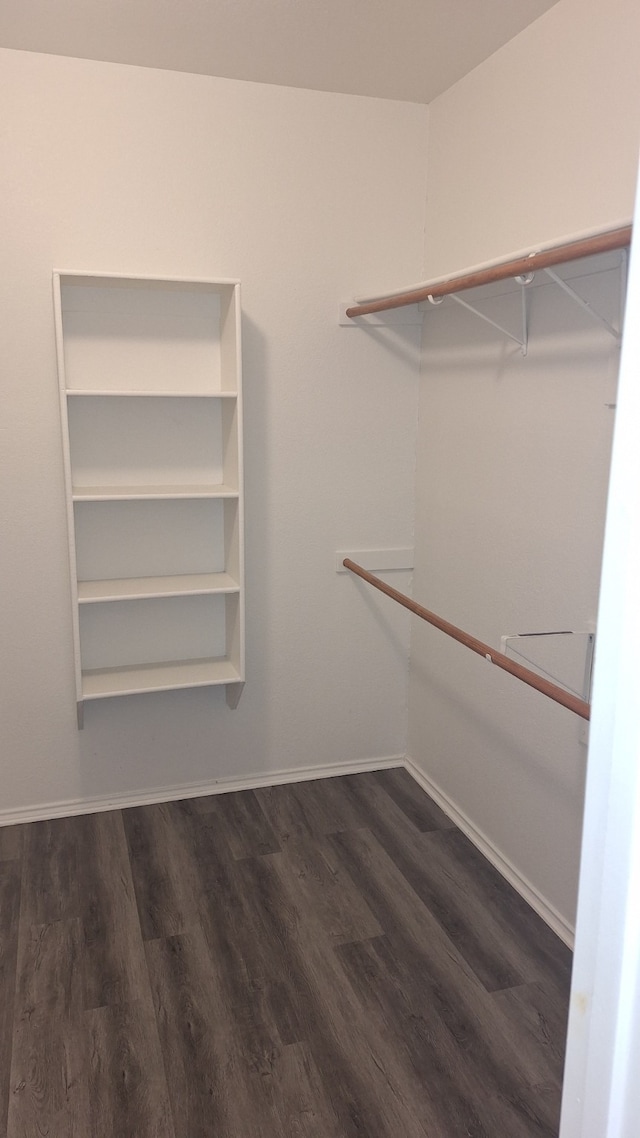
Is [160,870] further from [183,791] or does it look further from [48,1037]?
[48,1037]

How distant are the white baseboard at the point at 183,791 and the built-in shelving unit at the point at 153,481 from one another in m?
0.37

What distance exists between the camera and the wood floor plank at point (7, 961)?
5.90 feet

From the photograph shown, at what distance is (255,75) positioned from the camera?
2.60 metres

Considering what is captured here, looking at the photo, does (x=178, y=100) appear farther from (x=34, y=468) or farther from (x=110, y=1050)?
(x=110, y=1050)

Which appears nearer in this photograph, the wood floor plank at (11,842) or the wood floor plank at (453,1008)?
the wood floor plank at (453,1008)

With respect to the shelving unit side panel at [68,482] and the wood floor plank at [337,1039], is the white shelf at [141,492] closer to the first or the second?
the shelving unit side panel at [68,482]

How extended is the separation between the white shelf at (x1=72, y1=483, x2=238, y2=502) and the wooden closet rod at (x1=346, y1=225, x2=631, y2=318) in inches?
32.2

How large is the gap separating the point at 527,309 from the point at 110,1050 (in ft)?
7.17

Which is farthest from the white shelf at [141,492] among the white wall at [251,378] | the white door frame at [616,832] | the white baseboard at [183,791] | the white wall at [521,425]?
the white door frame at [616,832]

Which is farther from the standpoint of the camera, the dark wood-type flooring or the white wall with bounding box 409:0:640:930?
the white wall with bounding box 409:0:640:930

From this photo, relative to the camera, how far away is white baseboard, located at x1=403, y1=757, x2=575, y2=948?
2.30m

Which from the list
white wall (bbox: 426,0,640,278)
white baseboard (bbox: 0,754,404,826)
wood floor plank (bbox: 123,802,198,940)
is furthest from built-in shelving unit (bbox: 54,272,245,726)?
white wall (bbox: 426,0,640,278)

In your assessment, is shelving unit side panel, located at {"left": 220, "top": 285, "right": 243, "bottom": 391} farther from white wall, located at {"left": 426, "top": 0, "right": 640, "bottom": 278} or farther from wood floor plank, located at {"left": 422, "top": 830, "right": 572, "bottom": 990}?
wood floor plank, located at {"left": 422, "top": 830, "right": 572, "bottom": 990}

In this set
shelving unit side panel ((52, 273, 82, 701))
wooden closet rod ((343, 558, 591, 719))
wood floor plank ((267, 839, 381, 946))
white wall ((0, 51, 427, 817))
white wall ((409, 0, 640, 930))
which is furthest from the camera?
white wall ((0, 51, 427, 817))
